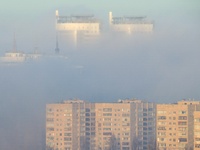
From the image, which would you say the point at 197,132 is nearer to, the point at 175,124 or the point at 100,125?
the point at 175,124

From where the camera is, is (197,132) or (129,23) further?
(129,23)

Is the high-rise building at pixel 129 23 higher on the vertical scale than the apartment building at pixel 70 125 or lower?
higher

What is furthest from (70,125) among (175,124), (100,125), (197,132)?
(197,132)

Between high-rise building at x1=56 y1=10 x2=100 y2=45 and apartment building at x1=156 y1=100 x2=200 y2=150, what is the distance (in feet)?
3.95

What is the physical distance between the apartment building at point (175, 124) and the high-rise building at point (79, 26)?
1203 mm

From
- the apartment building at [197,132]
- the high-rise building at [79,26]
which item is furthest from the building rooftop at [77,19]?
the apartment building at [197,132]

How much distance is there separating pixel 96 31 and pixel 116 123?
117 cm

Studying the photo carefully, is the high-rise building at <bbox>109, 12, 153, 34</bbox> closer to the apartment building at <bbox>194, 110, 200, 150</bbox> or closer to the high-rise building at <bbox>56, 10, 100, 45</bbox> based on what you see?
the high-rise building at <bbox>56, 10, 100, 45</bbox>

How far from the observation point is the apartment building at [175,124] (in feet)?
105

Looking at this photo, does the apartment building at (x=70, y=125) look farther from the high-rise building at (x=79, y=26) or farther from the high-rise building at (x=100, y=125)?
the high-rise building at (x=79, y=26)

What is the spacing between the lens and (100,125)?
1296 inches

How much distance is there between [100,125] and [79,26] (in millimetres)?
1424

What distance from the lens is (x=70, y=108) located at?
3291 centimetres

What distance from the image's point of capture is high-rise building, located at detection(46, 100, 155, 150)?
106 ft
